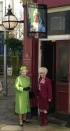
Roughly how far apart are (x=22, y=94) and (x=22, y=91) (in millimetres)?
123

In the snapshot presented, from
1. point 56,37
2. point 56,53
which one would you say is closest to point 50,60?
point 56,53

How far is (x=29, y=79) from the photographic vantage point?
40.2ft

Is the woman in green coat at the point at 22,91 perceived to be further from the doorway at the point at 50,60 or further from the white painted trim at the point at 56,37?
the doorway at the point at 50,60

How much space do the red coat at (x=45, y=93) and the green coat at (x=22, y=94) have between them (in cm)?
33

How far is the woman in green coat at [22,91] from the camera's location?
12.1 m

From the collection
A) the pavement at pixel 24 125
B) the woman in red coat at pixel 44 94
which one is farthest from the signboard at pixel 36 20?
the pavement at pixel 24 125

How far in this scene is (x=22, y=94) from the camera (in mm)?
12188

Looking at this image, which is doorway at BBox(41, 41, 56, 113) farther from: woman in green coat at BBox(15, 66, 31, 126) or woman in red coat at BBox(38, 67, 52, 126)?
woman in green coat at BBox(15, 66, 31, 126)

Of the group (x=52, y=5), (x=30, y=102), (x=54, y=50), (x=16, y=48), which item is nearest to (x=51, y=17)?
(x=52, y=5)

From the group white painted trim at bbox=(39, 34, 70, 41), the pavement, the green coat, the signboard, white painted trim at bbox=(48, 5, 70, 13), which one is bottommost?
the pavement

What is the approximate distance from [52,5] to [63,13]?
391 mm

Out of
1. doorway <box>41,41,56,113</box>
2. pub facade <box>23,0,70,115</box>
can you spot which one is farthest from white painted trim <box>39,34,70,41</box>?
doorway <box>41,41,56,113</box>

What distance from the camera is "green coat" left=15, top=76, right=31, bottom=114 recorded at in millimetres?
12078

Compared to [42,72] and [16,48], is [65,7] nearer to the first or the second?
[42,72]
